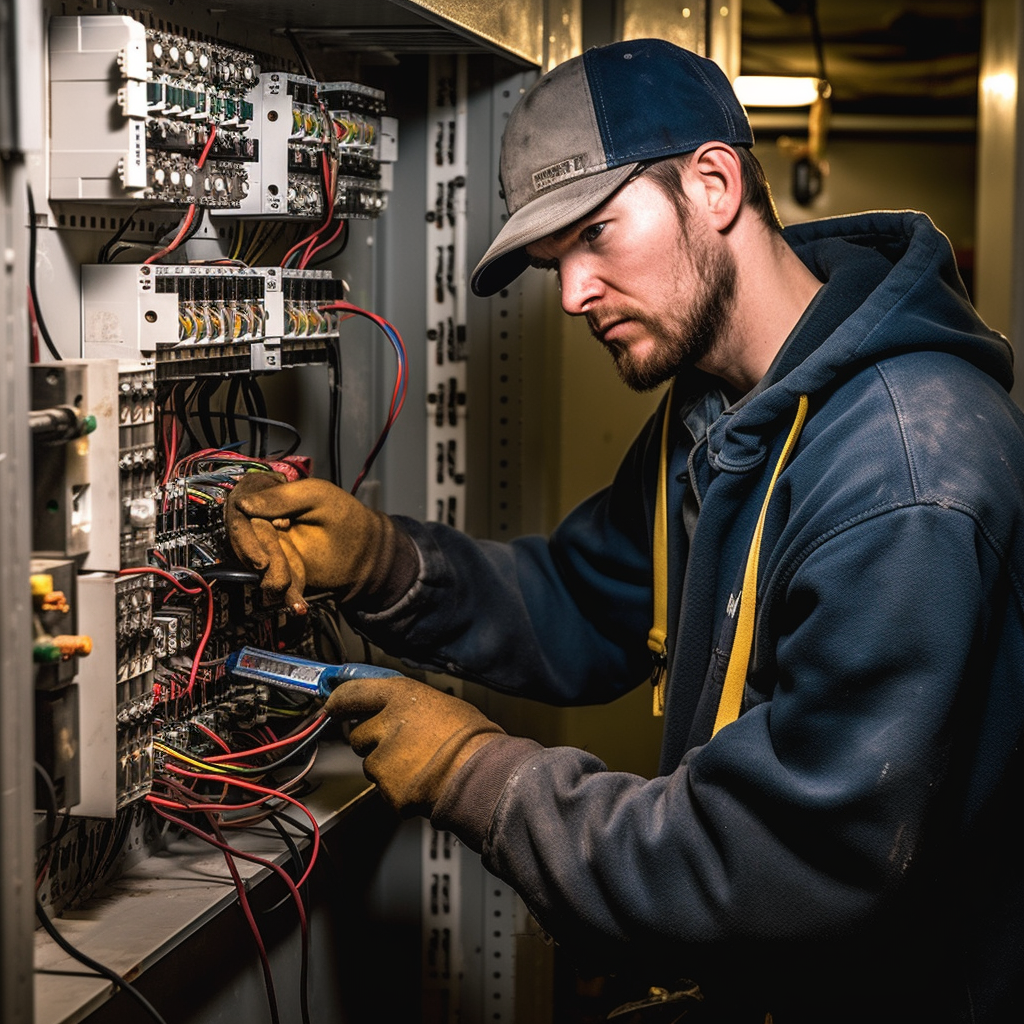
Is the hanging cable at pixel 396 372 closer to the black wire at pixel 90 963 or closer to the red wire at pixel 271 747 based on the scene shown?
the red wire at pixel 271 747

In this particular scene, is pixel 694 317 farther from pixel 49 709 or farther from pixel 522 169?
pixel 49 709

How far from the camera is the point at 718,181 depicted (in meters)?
1.59

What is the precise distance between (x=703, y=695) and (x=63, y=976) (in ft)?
2.56

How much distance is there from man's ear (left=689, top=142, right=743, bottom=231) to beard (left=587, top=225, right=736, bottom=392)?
4 centimetres

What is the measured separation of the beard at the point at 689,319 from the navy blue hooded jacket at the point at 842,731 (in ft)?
0.38

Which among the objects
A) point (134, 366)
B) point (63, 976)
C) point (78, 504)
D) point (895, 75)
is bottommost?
point (63, 976)

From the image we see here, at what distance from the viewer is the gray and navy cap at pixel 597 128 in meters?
1.55

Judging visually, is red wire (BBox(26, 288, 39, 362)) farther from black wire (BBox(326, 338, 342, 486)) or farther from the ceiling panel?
the ceiling panel

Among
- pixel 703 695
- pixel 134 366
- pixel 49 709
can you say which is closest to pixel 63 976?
pixel 49 709

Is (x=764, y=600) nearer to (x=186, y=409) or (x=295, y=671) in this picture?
(x=295, y=671)

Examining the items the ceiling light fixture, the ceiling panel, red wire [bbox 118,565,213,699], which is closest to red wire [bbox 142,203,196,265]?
red wire [bbox 118,565,213,699]

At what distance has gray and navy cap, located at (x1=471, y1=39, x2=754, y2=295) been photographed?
1.55 metres

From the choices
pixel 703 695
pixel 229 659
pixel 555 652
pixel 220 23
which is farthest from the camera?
pixel 555 652

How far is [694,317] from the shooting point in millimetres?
1597
